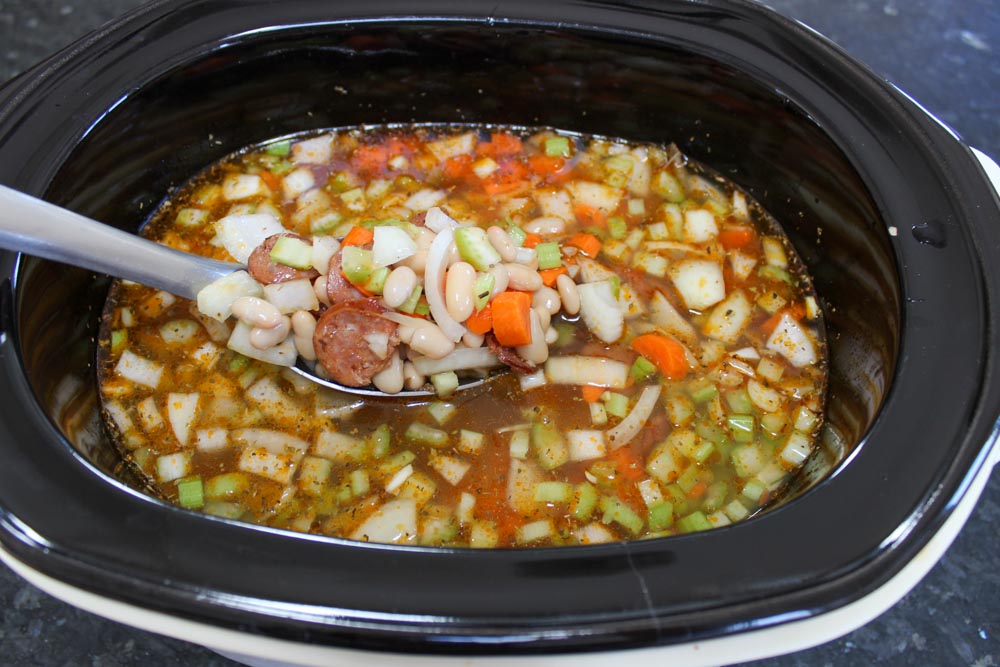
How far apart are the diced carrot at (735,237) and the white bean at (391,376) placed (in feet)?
3.13

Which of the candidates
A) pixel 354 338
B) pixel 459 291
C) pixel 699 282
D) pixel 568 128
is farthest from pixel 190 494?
pixel 568 128

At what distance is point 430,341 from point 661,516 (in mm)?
607

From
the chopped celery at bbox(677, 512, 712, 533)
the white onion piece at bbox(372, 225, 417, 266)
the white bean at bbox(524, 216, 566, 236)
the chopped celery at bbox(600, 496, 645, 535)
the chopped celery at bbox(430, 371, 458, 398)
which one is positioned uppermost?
Result: the white onion piece at bbox(372, 225, 417, 266)

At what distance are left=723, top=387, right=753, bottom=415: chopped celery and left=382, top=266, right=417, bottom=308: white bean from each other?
78 centimetres

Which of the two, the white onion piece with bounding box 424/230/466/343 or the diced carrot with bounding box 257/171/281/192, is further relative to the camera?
the diced carrot with bounding box 257/171/281/192

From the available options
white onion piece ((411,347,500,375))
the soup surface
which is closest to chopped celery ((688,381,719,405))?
the soup surface

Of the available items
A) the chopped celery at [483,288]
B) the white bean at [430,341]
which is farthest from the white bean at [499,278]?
the white bean at [430,341]

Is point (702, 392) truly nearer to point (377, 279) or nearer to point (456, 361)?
point (456, 361)

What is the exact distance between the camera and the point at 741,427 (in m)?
1.86

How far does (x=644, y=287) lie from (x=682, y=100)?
1.70 ft

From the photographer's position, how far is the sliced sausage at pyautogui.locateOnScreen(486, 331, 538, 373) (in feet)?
5.96

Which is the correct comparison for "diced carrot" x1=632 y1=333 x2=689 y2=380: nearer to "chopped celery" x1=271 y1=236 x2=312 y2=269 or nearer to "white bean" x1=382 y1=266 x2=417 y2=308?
"white bean" x1=382 y1=266 x2=417 y2=308

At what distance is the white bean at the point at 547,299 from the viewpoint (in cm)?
186

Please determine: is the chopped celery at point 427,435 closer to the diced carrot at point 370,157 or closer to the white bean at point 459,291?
the white bean at point 459,291
